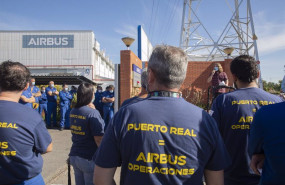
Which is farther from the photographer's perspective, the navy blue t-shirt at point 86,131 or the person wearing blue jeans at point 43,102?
the person wearing blue jeans at point 43,102

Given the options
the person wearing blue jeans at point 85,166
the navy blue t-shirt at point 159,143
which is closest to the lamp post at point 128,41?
the person wearing blue jeans at point 85,166

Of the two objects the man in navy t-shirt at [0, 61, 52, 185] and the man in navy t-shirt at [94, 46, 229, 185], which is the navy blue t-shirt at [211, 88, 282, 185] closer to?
the man in navy t-shirt at [94, 46, 229, 185]

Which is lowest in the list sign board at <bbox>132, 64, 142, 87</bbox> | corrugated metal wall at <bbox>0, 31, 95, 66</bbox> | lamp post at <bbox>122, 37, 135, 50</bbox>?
sign board at <bbox>132, 64, 142, 87</bbox>

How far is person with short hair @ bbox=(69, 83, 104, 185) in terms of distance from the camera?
2.65 metres

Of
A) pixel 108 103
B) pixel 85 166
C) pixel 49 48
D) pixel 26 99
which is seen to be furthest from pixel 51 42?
pixel 85 166

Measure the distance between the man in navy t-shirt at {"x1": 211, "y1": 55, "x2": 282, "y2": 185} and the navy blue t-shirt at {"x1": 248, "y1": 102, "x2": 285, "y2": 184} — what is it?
691 millimetres

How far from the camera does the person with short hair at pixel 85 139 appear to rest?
8.71 feet

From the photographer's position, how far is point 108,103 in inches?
328

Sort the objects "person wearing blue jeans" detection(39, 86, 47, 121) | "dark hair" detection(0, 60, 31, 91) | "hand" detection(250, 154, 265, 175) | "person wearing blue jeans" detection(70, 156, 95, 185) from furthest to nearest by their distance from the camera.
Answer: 1. "person wearing blue jeans" detection(39, 86, 47, 121)
2. "person wearing blue jeans" detection(70, 156, 95, 185)
3. "dark hair" detection(0, 60, 31, 91)
4. "hand" detection(250, 154, 265, 175)

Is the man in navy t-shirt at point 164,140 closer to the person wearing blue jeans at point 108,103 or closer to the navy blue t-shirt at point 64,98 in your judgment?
the person wearing blue jeans at point 108,103

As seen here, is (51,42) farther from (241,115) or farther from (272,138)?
(272,138)

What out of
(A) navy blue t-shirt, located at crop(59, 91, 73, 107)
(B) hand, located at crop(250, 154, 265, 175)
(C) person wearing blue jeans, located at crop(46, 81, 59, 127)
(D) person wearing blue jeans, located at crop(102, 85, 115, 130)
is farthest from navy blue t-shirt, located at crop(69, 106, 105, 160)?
(C) person wearing blue jeans, located at crop(46, 81, 59, 127)

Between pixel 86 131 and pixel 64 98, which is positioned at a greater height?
pixel 64 98

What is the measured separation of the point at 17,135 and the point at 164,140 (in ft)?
4.51
